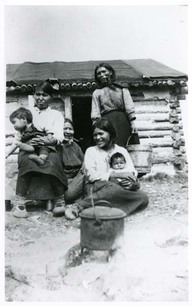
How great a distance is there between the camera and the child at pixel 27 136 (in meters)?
4.38

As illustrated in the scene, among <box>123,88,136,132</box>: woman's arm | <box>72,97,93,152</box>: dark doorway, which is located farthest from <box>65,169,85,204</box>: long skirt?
<box>72,97,93,152</box>: dark doorway

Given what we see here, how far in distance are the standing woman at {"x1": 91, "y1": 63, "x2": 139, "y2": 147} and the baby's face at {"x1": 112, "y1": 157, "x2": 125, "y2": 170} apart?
47 cm

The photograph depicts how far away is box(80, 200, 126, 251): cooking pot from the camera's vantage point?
354 cm

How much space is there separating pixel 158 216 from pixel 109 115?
54.9 inches

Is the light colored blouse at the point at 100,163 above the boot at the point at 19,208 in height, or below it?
above

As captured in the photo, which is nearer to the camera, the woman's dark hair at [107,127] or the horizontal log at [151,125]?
the woman's dark hair at [107,127]

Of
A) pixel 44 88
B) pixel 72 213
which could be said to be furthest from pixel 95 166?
pixel 44 88

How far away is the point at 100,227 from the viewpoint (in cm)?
355

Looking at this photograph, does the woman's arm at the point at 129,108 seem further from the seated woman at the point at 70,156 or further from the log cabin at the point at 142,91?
the seated woman at the point at 70,156

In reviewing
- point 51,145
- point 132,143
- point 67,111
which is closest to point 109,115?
point 132,143

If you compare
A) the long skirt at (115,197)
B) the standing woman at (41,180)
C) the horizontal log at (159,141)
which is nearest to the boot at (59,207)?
the standing woman at (41,180)

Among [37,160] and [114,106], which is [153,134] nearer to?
[114,106]

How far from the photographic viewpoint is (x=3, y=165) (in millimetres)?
4309

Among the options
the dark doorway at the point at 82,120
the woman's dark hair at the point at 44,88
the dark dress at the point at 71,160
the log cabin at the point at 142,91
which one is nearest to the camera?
the woman's dark hair at the point at 44,88
